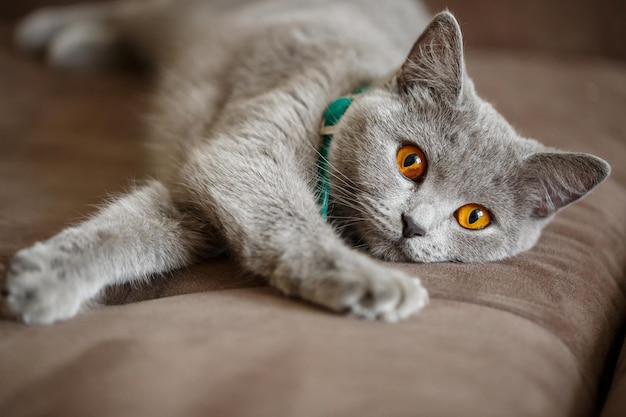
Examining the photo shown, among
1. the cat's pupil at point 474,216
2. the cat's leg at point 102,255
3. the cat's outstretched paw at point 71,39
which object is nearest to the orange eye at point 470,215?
the cat's pupil at point 474,216

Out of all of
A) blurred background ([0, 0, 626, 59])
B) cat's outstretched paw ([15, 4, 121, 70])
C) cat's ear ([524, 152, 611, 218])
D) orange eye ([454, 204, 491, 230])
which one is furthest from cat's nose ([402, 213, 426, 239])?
cat's outstretched paw ([15, 4, 121, 70])

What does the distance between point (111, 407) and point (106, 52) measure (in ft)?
6.34

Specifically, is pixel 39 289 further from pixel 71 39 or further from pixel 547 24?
pixel 547 24

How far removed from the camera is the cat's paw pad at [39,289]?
0.96 metres

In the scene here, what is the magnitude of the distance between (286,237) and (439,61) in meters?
0.50

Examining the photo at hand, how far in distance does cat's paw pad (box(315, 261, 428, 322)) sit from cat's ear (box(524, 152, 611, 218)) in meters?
0.45

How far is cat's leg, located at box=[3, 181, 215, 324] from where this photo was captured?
97 cm

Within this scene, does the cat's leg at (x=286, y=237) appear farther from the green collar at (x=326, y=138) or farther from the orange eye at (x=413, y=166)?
the orange eye at (x=413, y=166)

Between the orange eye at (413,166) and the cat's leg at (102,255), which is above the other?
the orange eye at (413,166)

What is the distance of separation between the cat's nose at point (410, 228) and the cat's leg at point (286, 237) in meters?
0.08

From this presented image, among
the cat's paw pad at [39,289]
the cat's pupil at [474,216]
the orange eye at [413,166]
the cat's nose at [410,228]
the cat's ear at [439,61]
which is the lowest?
the cat's paw pad at [39,289]

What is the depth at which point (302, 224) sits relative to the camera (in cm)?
114

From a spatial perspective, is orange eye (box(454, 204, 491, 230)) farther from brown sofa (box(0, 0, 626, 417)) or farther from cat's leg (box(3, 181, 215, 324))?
cat's leg (box(3, 181, 215, 324))

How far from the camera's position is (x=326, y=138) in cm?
135
